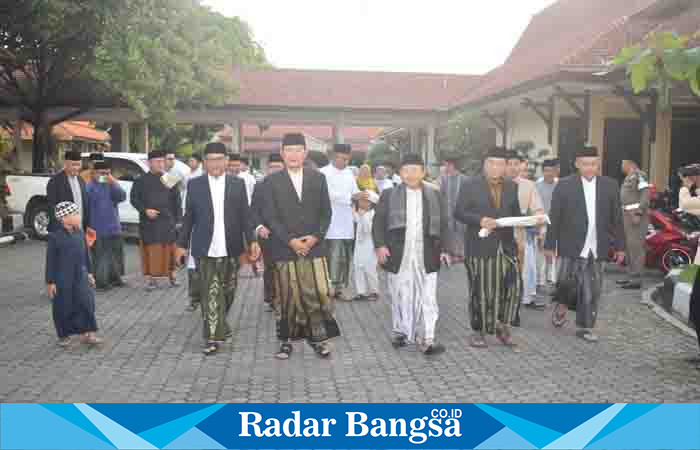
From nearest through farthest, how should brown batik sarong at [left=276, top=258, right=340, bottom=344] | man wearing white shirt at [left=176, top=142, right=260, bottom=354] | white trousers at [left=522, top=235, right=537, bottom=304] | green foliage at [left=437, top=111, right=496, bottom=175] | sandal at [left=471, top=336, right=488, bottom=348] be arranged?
brown batik sarong at [left=276, top=258, right=340, bottom=344]
man wearing white shirt at [left=176, top=142, right=260, bottom=354]
sandal at [left=471, top=336, right=488, bottom=348]
white trousers at [left=522, top=235, right=537, bottom=304]
green foliage at [left=437, top=111, right=496, bottom=175]

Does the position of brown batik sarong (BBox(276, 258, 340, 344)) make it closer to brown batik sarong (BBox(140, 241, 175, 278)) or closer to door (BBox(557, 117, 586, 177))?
brown batik sarong (BBox(140, 241, 175, 278))

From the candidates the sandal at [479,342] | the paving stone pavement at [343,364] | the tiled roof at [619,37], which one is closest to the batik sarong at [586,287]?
the paving stone pavement at [343,364]

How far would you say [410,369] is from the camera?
6.23 meters

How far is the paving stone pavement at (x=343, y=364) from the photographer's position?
5.50 metres

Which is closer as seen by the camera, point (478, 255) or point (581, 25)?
point (478, 255)

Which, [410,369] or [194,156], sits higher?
[194,156]

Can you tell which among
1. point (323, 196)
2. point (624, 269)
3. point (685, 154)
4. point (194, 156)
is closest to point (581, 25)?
point (685, 154)

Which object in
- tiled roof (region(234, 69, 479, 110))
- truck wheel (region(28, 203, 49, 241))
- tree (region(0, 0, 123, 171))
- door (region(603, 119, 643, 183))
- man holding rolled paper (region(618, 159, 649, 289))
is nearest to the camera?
man holding rolled paper (region(618, 159, 649, 289))

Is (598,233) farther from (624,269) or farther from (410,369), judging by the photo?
(624,269)

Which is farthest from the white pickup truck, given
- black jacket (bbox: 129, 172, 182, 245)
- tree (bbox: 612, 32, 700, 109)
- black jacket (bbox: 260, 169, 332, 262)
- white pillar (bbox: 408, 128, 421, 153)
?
white pillar (bbox: 408, 128, 421, 153)

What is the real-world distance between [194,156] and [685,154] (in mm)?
11833

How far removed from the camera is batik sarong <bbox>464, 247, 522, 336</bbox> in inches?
275

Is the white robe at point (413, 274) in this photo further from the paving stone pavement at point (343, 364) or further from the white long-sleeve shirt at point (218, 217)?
the white long-sleeve shirt at point (218, 217)

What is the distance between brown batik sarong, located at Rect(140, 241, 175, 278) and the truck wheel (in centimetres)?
758
